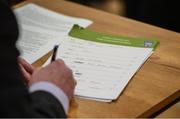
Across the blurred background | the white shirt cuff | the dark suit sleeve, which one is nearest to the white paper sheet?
the white shirt cuff

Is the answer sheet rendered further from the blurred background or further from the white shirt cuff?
the blurred background

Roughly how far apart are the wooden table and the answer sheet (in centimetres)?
6

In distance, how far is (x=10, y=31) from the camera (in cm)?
80

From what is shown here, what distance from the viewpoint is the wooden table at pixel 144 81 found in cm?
101

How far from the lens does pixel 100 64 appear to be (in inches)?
46.9

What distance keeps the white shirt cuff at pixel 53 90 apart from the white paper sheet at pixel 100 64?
0.11 m

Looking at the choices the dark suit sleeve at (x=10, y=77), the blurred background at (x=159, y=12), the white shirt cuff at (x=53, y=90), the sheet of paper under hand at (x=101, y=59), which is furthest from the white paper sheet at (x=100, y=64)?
the blurred background at (x=159, y=12)

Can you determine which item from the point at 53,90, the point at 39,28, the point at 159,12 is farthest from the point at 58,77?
the point at 159,12

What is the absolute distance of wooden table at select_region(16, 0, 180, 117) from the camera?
1.01 m

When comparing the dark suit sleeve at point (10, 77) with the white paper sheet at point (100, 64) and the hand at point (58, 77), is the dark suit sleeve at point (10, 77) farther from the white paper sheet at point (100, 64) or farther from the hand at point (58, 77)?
the white paper sheet at point (100, 64)

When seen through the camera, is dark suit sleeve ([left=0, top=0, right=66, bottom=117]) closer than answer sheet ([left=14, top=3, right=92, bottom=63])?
Yes

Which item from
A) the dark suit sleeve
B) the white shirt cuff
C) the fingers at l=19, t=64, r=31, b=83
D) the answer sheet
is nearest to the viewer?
the dark suit sleeve

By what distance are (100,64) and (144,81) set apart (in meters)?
0.15

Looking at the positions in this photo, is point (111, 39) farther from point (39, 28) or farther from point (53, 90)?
point (53, 90)
